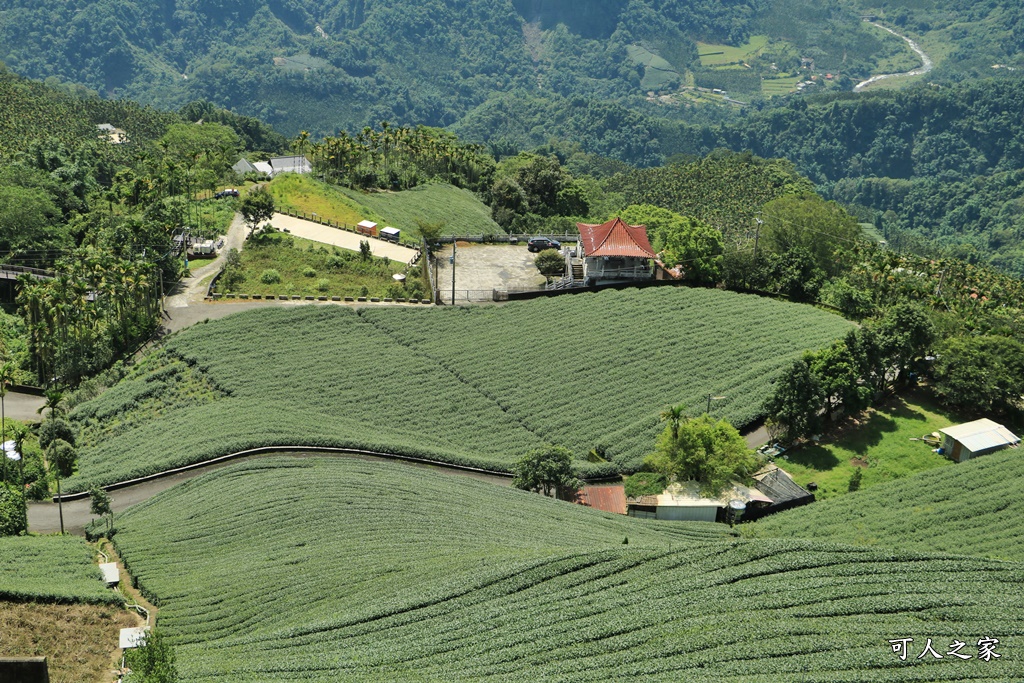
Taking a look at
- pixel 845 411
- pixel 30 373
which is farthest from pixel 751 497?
pixel 30 373

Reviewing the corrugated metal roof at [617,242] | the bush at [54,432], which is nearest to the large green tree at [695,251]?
the corrugated metal roof at [617,242]

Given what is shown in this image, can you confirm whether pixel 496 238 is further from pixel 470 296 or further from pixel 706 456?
pixel 706 456

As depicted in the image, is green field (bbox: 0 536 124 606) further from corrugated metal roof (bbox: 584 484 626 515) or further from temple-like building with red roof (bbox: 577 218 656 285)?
temple-like building with red roof (bbox: 577 218 656 285)

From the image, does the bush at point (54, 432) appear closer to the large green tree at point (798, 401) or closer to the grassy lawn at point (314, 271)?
the grassy lawn at point (314, 271)

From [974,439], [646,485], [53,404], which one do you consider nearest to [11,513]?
[53,404]

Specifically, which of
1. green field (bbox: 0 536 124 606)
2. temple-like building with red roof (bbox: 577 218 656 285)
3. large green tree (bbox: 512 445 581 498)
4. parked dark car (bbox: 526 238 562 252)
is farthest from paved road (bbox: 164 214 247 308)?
large green tree (bbox: 512 445 581 498)

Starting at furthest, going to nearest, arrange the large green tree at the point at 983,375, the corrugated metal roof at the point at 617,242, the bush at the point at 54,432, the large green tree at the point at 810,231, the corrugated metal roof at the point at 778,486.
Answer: the large green tree at the point at 810,231
the corrugated metal roof at the point at 617,242
the bush at the point at 54,432
the large green tree at the point at 983,375
the corrugated metal roof at the point at 778,486
